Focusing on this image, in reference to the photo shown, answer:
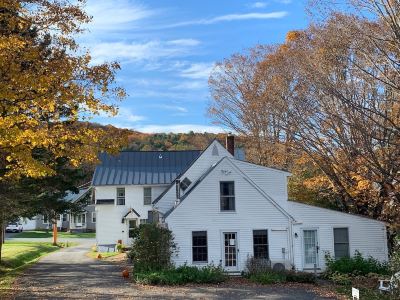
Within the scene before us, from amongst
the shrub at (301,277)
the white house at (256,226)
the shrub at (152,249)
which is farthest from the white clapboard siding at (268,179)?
the shrub at (152,249)

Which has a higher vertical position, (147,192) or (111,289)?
(147,192)

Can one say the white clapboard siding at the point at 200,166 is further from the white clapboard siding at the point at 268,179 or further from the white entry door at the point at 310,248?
the white entry door at the point at 310,248

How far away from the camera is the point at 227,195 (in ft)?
85.6

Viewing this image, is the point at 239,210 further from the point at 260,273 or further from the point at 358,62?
the point at 358,62

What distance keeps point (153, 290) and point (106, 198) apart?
24432mm

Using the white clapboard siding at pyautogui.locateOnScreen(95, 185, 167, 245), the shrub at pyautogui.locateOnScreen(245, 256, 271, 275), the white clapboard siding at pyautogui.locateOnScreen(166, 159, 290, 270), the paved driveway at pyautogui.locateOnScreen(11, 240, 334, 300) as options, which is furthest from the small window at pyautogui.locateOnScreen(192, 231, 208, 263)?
the white clapboard siding at pyautogui.locateOnScreen(95, 185, 167, 245)

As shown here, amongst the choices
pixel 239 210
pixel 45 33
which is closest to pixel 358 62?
pixel 239 210

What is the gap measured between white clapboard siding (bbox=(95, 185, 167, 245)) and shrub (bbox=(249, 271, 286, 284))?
68.1ft

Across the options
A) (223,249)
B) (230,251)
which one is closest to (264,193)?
(230,251)

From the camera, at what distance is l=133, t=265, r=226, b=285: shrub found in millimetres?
21875

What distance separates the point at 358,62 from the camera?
63.6ft

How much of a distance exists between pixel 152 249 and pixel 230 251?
425cm

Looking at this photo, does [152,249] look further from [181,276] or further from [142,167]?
[142,167]

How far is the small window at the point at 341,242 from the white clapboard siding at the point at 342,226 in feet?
0.68
